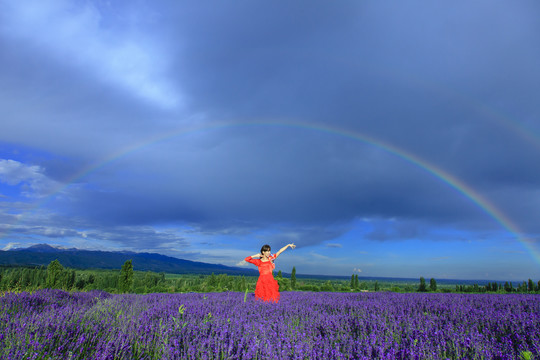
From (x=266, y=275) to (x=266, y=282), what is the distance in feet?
0.77

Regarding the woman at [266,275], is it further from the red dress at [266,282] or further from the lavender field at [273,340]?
the lavender field at [273,340]

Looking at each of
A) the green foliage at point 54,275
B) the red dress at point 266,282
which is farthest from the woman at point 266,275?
the green foliage at point 54,275

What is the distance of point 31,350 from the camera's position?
2.34 metres

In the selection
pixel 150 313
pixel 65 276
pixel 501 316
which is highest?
pixel 501 316

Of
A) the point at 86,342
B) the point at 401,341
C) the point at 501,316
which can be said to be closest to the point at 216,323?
the point at 86,342

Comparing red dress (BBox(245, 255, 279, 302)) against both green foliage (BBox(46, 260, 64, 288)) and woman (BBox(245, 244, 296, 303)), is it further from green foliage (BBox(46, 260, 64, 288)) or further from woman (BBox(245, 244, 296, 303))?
green foliage (BBox(46, 260, 64, 288))

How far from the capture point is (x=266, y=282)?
24.6 ft

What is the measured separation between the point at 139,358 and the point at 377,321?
8.68 feet

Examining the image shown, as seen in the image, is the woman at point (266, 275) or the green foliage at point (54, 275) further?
the green foliage at point (54, 275)

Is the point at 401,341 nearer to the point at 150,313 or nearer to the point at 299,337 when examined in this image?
the point at 299,337

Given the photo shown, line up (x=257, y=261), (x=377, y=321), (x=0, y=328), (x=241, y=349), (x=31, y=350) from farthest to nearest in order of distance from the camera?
(x=257, y=261), (x=377, y=321), (x=0, y=328), (x=241, y=349), (x=31, y=350)

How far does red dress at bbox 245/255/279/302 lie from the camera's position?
727 cm

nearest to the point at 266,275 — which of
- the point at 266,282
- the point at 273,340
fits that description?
the point at 266,282

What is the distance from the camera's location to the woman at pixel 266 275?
7320 millimetres
